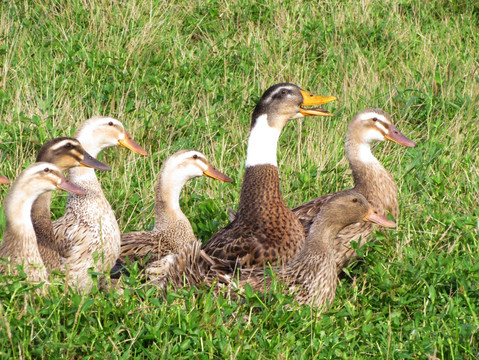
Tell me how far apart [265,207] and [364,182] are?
911 mm

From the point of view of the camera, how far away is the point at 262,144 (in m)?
5.50

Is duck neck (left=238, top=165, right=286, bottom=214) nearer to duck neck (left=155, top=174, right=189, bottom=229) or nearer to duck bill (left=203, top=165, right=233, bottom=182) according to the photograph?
duck bill (left=203, top=165, right=233, bottom=182)

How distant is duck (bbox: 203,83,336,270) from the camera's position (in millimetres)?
4969

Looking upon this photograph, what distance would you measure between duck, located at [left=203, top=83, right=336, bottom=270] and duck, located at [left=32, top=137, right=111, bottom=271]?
948 mm

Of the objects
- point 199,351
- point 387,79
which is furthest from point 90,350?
point 387,79

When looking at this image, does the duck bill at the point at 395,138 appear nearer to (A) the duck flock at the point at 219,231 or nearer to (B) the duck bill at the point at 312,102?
(A) the duck flock at the point at 219,231

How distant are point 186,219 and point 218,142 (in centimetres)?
126

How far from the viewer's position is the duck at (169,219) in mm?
5215

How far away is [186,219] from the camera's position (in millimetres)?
5520

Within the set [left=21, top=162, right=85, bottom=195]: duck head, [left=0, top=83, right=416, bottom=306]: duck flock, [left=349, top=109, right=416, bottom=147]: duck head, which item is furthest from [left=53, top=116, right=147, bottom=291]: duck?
[left=349, top=109, right=416, bottom=147]: duck head

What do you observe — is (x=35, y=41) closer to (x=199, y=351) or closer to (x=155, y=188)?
(x=155, y=188)

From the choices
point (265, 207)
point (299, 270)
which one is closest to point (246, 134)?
point (265, 207)

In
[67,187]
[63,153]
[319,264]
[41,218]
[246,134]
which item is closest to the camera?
[319,264]

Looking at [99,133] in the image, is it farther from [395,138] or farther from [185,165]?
[395,138]
